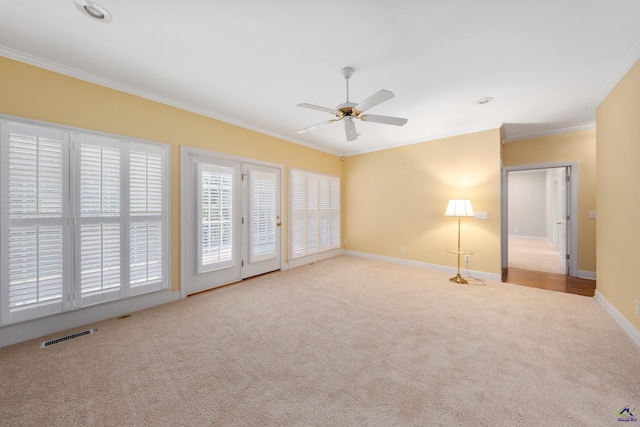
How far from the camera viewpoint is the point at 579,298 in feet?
10.9

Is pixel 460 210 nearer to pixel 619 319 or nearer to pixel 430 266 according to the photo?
pixel 430 266

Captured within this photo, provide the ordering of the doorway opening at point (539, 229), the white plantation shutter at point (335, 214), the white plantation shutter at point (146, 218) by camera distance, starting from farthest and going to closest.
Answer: the white plantation shutter at point (335, 214) → the doorway opening at point (539, 229) → the white plantation shutter at point (146, 218)

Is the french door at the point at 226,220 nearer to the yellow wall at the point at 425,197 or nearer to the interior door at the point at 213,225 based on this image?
the interior door at the point at 213,225

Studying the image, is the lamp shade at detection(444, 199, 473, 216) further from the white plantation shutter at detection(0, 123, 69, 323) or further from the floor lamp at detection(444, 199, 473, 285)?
the white plantation shutter at detection(0, 123, 69, 323)

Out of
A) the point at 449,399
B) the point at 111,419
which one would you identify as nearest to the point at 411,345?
the point at 449,399

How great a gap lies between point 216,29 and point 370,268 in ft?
14.6

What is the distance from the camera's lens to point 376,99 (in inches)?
88.5

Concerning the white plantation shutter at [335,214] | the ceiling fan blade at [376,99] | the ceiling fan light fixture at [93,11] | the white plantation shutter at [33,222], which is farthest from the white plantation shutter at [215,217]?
the white plantation shutter at [335,214]

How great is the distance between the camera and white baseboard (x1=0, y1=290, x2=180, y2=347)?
7.43ft

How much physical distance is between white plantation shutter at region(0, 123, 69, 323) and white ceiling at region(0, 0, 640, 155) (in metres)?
0.86

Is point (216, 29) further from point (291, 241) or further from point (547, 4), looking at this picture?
point (291, 241)

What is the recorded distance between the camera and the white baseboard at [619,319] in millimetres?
2246

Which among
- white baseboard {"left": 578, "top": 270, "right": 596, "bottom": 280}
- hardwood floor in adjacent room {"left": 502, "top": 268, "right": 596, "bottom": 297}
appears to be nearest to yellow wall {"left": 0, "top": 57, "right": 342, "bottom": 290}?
hardwood floor in adjacent room {"left": 502, "top": 268, "right": 596, "bottom": 297}

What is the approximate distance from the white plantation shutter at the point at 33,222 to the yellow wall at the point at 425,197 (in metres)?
5.11
